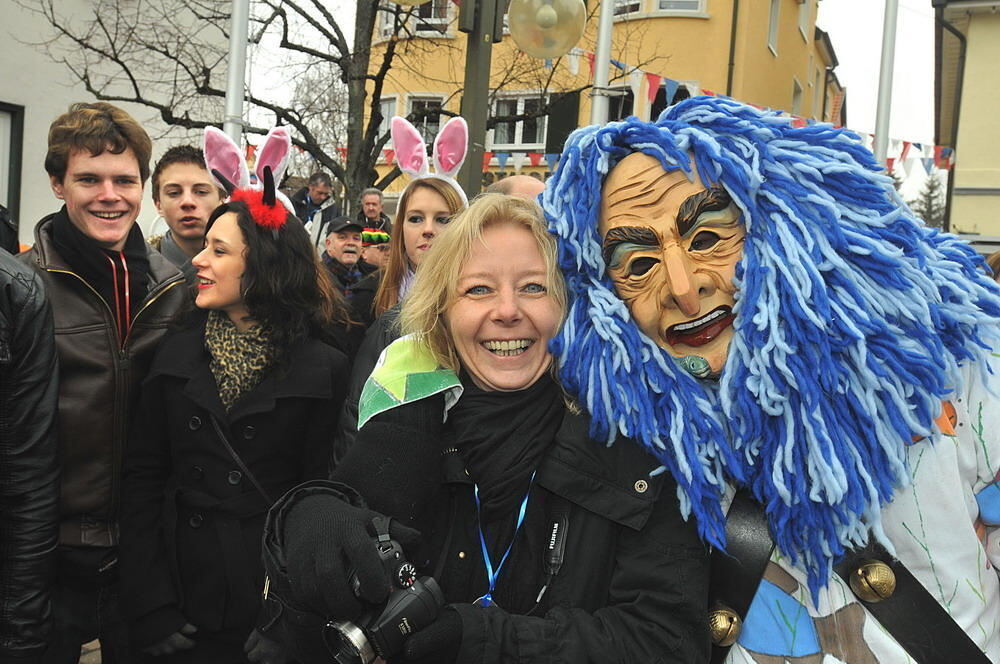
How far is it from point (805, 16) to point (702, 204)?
2173cm

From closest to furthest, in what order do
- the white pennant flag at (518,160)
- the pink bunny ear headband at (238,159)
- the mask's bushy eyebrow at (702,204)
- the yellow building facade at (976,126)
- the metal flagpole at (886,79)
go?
the mask's bushy eyebrow at (702,204), the pink bunny ear headband at (238,159), the metal flagpole at (886,79), the yellow building facade at (976,126), the white pennant flag at (518,160)

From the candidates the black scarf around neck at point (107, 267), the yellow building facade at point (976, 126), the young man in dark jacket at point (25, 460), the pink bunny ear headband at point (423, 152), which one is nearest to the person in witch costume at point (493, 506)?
the young man in dark jacket at point (25, 460)

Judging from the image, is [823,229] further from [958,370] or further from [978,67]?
[978,67]

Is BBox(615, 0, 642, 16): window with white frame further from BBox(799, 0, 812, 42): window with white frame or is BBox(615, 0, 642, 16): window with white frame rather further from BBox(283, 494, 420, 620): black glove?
BBox(283, 494, 420, 620): black glove

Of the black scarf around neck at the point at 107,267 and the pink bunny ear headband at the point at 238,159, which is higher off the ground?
the pink bunny ear headband at the point at 238,159

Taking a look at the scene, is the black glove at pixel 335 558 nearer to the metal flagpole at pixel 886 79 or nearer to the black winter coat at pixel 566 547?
the black winter coat at pixel 566 547

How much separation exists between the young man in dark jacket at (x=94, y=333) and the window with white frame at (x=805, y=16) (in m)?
20.4

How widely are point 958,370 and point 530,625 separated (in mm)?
935

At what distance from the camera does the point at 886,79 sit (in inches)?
368

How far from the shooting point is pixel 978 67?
1266 centimetres

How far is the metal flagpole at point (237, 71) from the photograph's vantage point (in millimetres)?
5824

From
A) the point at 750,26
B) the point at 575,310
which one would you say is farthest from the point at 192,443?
the point at 750,26

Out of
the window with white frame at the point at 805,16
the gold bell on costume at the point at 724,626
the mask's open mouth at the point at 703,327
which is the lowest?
the gold bell on costume at the point at 724,626

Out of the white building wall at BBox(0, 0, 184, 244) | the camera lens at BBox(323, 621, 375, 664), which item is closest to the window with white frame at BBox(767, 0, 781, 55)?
the white building wall at BBox(0, 0, 184, 244)
